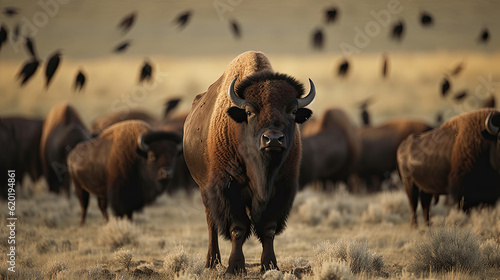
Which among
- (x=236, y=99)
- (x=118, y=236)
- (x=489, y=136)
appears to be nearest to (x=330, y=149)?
(x=489, y=136)

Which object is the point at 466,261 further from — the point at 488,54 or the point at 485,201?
the point at 488,54

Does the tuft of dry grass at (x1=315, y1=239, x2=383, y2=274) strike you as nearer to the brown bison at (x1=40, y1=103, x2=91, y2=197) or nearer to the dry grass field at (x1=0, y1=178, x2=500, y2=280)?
the dry grass field at (x1=0, y1=178, x2=500, y2=280)

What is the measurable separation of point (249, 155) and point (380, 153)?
13.6 m

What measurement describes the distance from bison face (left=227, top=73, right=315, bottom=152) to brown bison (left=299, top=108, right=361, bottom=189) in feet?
35.5

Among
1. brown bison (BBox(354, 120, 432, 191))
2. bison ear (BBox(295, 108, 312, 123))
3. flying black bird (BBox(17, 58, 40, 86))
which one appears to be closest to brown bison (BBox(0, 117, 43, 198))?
flying black bird (BBox(17, 58, 40, 86))

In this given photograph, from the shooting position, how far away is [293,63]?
69500mm

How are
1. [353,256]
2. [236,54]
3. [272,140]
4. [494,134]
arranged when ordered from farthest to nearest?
[236,54], [494,134], [353,256], [272,140]

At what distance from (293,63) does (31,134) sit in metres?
52.3

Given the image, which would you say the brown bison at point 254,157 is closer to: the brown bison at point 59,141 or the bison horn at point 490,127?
the bison horn at point 490,127

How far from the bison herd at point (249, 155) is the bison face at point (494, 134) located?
2 centimetres

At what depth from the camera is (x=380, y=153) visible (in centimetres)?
1977

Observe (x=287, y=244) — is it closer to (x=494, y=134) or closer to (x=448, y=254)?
(x=448, y=254)

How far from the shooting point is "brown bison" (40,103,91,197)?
16.4 meters

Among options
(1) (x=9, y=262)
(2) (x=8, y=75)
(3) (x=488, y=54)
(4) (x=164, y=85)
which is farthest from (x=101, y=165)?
(4) (x=164, y=85)
